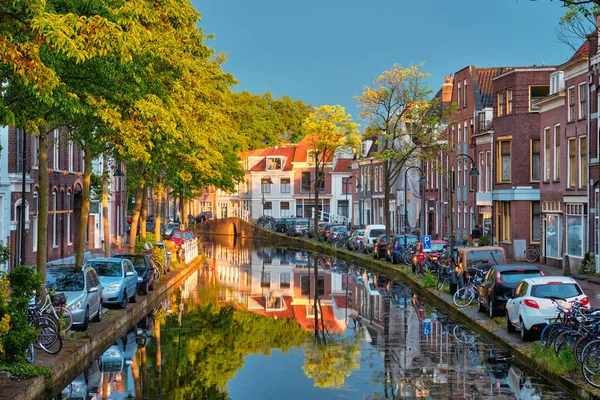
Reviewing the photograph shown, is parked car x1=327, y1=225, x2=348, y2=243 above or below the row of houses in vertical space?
below

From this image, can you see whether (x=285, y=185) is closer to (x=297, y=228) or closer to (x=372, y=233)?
(x=297, y=228)

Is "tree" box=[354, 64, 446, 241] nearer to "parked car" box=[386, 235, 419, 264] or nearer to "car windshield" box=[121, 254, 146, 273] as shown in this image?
"parked car" box=[386, 235, 419, 264]

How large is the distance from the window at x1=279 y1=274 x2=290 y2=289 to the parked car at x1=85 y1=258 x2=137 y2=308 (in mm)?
11862

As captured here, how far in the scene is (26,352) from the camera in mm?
16266

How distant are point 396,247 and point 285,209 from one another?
76732mm

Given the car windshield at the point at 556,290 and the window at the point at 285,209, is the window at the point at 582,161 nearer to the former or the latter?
the car windshield at the point at 556,290

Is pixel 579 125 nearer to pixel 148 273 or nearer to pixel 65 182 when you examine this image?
pixel 148 273

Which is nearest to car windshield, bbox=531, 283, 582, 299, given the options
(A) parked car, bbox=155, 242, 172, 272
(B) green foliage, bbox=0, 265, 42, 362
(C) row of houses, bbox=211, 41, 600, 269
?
(B) green foliage, bbox=0, 265, 42, 362

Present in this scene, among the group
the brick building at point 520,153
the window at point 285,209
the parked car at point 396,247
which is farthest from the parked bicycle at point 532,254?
the window at point 285,209

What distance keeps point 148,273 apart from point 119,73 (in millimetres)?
15042

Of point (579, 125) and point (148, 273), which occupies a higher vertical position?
point (579, 125)

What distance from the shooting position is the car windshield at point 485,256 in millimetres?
31141

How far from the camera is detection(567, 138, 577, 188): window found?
137 ft

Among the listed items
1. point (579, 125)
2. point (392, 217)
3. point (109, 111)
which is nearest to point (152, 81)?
point (109, 111)
